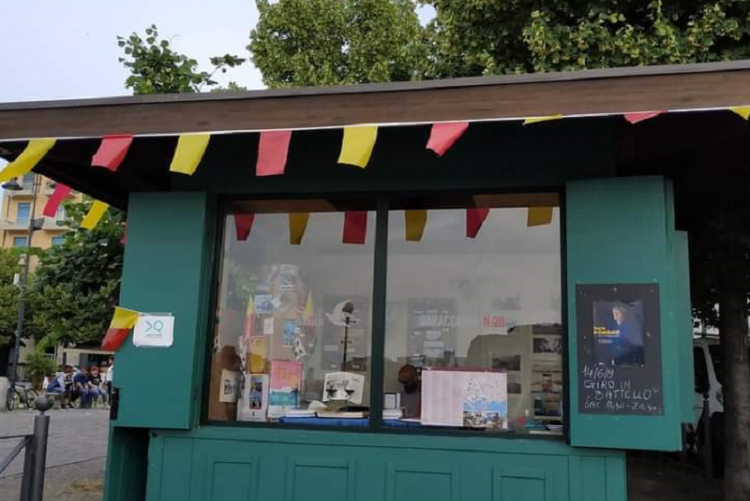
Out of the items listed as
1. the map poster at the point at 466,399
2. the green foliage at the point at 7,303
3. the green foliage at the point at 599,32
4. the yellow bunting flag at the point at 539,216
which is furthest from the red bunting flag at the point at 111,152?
the green foliage at the point at 7,303

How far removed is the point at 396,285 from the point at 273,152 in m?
1.52

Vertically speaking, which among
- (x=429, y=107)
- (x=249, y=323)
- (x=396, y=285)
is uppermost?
(x=429, y=107)

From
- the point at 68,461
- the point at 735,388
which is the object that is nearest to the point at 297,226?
the point at 735,388

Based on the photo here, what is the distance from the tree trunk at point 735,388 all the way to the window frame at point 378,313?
3.93 meters

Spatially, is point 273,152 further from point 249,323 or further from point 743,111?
point 743,111

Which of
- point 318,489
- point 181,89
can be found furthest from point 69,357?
point 318,489

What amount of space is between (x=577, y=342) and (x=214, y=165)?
306cm

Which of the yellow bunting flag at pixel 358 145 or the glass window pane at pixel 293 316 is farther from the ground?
the yellow bunting flag at pixel 358 145

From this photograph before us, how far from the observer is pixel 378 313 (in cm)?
512

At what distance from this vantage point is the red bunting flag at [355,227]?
210 inches

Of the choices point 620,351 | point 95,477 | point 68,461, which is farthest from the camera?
point 68,461

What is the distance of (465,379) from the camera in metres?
5.08

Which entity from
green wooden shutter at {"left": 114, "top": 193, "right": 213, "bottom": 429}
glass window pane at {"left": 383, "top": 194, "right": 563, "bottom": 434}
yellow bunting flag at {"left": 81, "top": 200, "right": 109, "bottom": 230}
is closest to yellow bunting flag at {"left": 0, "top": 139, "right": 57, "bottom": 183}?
yellow bunting flag at {"left": 81, "top": 200, "right": 109, "bottom": 230}

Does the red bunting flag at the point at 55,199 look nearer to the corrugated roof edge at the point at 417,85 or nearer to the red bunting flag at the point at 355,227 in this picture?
the corrugated roof edge at the point at 417,85
